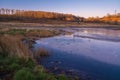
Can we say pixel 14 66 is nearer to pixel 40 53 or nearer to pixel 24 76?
pixel 24 76

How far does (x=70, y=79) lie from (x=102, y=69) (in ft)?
13.1

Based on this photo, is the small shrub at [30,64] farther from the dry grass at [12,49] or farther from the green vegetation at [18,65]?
the dry grass at [12,49]

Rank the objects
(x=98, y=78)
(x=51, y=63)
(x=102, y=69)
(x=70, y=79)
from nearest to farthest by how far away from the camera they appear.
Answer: (x=70, y=79), (x=98, y=78), (x=102, y=69), (x=51, y=63)

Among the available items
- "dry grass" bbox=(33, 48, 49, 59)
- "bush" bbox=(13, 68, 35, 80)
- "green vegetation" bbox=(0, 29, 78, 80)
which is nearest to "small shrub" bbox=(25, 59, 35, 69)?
"green vegetation" bbox=(0, 29, 78, 80)

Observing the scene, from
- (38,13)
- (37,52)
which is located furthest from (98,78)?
(38,13)

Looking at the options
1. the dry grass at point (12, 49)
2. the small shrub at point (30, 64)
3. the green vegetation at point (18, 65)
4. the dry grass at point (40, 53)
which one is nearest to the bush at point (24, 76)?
the green vegetation at point (18, 65)

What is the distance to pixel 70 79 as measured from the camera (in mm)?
11820

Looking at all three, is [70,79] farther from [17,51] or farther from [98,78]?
[17,51]

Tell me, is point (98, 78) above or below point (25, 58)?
below

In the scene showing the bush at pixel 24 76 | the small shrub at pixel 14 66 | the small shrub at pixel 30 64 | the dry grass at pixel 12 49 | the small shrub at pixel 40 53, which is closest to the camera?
the bush at pixel 24 76

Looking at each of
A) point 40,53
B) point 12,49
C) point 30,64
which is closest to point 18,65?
point 30,64

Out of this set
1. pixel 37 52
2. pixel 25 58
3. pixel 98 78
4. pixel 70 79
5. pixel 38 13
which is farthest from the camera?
pixel 38 13

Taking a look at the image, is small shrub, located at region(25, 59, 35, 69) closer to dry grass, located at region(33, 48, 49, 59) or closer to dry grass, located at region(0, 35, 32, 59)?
dry grass, located at region(0, 35, 32, 59)

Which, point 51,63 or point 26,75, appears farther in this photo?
point 51,63
